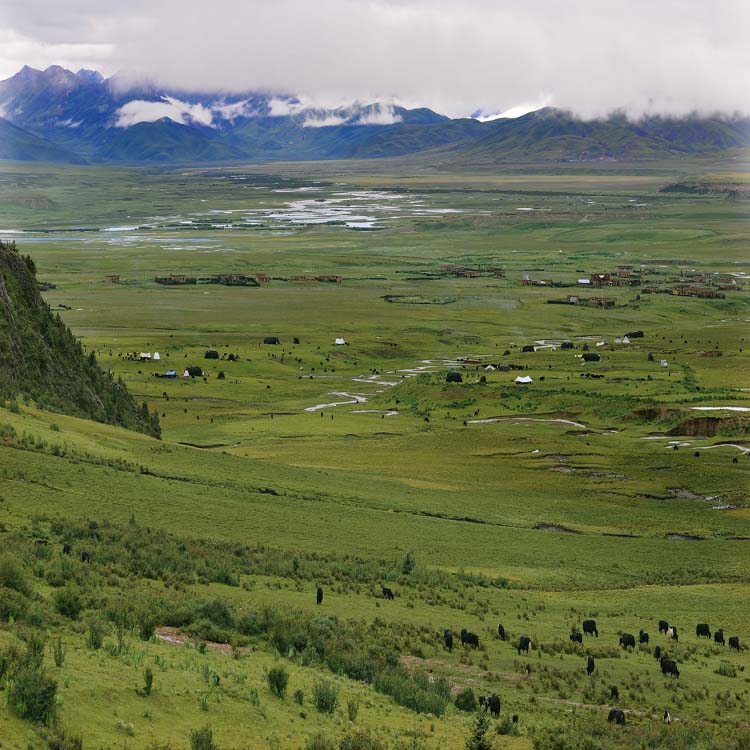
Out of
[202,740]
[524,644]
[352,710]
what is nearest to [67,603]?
[352,710]

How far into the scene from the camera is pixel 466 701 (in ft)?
71.4

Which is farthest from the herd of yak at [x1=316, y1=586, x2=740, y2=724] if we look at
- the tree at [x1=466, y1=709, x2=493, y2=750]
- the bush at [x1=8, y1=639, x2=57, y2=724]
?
the bush at [x1=8, y1=639, x2=57, y2=724]

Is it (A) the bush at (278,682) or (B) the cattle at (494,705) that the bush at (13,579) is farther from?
(B) the cattle at (494,705)

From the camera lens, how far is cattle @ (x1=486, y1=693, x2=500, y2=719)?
2122cm

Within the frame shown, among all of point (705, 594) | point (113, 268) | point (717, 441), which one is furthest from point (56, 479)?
point (113, 268)

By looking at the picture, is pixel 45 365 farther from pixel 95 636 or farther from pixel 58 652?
pixel 58 652

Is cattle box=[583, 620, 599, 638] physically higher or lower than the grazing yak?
lower

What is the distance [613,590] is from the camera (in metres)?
36.7

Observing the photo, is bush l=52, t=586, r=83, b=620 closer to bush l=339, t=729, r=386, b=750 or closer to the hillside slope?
bush l=339, t=729, r=386, b=750

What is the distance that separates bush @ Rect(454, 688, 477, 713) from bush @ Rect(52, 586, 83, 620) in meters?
8.19

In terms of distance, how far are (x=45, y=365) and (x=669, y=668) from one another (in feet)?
133

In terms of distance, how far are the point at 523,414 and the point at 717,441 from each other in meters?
17.4

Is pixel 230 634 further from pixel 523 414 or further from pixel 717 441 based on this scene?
pixel 523 414

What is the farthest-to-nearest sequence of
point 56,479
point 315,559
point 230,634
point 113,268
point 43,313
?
point 113,268
point 43,313
point 56,479
point 315,559
point 230,634
